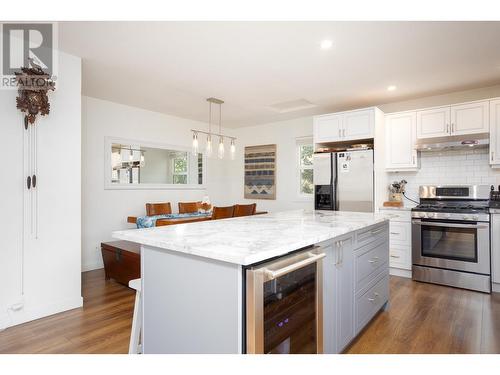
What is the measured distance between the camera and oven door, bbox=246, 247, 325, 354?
1159 mm

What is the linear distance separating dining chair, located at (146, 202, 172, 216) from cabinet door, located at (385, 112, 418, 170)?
3.53 metres

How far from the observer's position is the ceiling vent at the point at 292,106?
4.50 meters

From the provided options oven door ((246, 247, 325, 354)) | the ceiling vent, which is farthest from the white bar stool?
→ the ceiling vent

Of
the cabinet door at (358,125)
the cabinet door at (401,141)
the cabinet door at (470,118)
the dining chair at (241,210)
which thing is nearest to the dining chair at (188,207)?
the dining chair at (241,210)

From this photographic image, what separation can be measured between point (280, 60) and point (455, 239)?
291 centimetres

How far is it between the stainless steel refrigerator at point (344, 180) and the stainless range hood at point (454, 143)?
0.68 m

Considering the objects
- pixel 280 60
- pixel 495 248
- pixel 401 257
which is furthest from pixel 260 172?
pixel 495 248

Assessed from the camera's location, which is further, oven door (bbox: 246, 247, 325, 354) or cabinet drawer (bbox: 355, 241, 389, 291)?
cabinet drawer (bbox: 355, 241, 389, 291)

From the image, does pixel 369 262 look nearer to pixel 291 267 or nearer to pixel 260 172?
pixel 291 267

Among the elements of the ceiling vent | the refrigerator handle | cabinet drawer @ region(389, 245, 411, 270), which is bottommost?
cabinet drawer @ region(389, 245, 411, 270)

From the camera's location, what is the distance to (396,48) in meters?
2.64

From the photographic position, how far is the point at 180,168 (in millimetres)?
5461

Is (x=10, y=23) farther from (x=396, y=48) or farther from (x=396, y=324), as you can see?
(x=396, y=324)

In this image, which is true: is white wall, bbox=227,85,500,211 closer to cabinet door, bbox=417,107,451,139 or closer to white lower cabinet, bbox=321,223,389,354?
cabinet door, bbox=417,107,451,139
